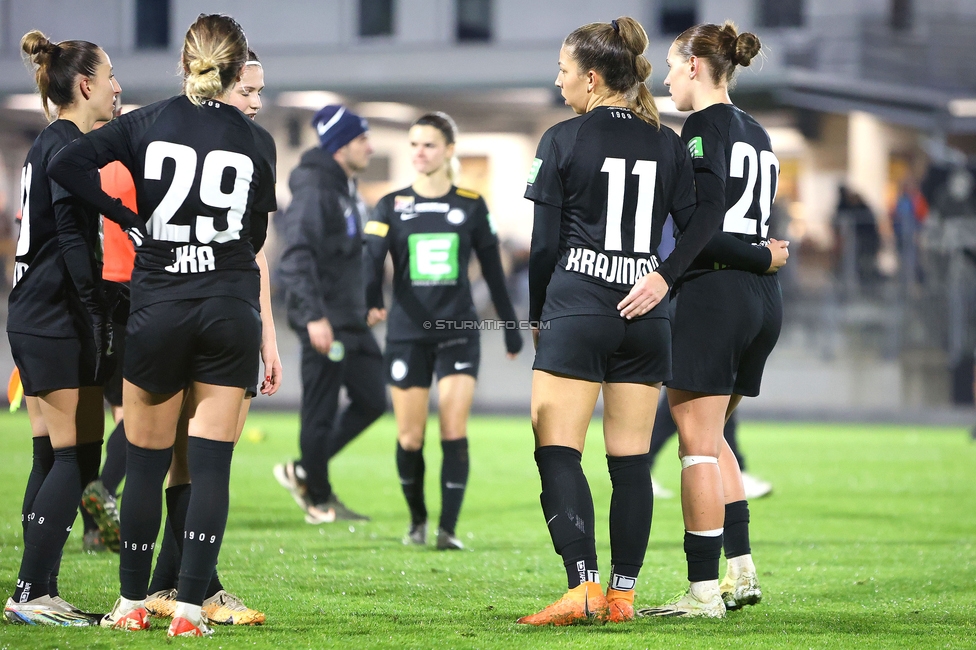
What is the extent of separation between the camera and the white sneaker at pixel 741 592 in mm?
4473

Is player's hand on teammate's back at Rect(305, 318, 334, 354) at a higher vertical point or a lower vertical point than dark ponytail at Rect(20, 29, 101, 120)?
lower

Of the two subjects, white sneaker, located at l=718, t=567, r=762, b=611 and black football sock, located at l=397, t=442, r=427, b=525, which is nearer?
white sneaker, located at l=718, t=567, r=762, b=611

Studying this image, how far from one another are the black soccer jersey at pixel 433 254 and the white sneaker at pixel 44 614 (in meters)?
2.49

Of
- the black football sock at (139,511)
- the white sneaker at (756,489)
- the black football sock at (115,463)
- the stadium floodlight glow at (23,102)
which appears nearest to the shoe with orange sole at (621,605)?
the black football sock at (139,511)

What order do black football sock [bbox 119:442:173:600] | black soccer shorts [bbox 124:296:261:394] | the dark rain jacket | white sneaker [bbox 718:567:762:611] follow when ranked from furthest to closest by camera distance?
1. the dark rain jacket
2. white sneaker [bbox 718:567:762:611]
3. black football sock [bbox 119:442:173:600]
4. black soccer shorts [bbox 124:296:261:394]

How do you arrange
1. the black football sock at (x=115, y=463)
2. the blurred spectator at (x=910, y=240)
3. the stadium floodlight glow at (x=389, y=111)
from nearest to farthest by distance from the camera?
the black football sock at (x=115, y=463), the blurred spectator at (x=910, y=240), the stadium floodlight glow at (x=389, y=111)

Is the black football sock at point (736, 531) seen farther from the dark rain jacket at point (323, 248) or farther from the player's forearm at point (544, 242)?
the dark rain jacket at point (323, 248)

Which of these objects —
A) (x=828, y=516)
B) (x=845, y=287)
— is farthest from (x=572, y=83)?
(x=845, y=287)

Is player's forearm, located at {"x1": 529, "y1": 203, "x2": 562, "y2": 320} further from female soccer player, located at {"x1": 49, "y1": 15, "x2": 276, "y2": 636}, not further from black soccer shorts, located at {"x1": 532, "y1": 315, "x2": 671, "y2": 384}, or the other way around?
female soccer player, located at {"x1": 49, "y1": 15, "x2": 276, "y2": 636}

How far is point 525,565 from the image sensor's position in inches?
219

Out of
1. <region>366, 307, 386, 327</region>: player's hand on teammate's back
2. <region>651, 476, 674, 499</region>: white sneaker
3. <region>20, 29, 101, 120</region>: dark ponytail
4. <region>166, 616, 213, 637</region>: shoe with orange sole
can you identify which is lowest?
<region>651, 476, 674, 499</region>: white sneaker

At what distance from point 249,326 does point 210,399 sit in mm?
263

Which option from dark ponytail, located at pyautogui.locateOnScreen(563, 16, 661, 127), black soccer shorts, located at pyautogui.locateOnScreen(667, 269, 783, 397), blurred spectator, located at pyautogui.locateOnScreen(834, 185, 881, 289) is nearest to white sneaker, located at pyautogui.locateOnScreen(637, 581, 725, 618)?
black soccer shorts, located at pyautogui.locateOnScreen(667, 269, 783, 397)

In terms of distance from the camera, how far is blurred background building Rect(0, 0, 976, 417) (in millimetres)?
20375
